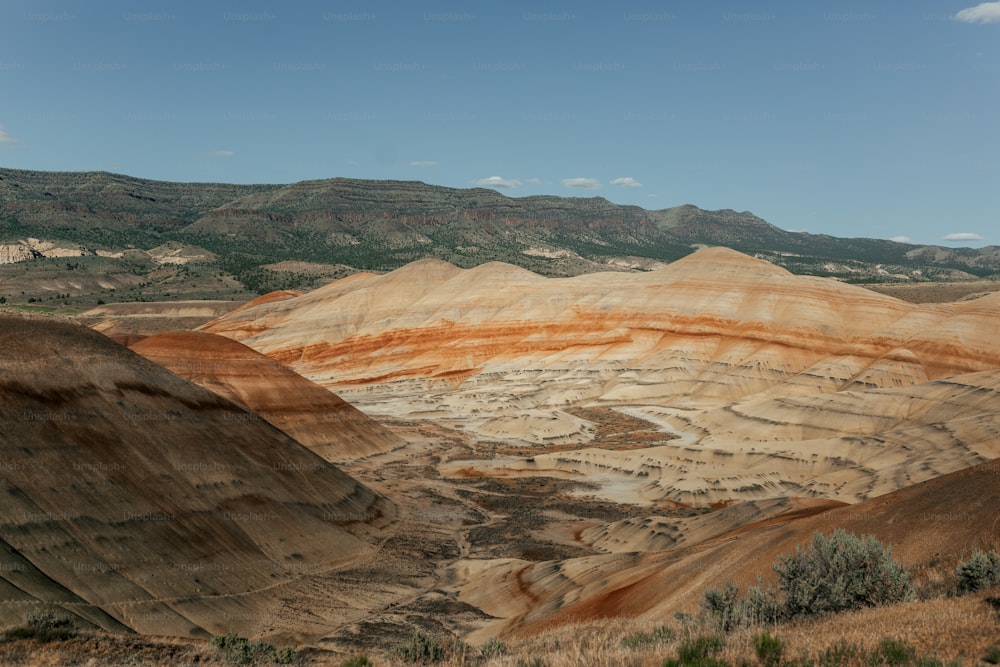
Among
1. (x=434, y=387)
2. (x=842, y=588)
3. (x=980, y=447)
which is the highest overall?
(x=842, y=588)

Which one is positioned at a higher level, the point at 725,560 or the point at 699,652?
the point at 699,652

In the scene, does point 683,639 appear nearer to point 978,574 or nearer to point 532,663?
point 532,663

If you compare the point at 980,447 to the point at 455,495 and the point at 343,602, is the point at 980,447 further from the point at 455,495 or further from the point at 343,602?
the point at 343,602

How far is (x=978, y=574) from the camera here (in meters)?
12.1

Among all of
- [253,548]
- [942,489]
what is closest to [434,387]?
[253,548]

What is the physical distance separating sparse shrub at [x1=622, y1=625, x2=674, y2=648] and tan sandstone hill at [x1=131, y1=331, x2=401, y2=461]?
40.9 metres

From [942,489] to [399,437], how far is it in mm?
47221

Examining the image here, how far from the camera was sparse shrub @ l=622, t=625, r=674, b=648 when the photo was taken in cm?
1105

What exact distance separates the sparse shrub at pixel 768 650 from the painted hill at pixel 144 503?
15.8 metres

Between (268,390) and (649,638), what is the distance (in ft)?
145

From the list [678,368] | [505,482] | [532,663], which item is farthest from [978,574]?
[678,368]

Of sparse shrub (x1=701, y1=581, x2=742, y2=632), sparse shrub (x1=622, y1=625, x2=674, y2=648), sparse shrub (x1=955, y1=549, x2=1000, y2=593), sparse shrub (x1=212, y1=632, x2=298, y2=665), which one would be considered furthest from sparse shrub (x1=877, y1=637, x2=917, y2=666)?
sparse shrub (x1=212, y1=632, x2=298, y2=665)

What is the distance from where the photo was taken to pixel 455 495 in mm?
44594

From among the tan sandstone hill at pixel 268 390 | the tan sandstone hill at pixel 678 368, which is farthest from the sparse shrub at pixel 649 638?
the tan sandstone hill at pixel 268 390
